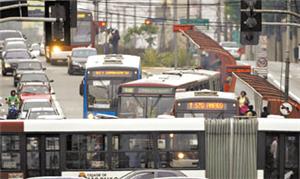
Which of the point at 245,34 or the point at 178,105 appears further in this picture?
the point at 178,105

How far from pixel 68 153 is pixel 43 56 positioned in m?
59.1

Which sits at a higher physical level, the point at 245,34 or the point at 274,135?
the point at 245,34

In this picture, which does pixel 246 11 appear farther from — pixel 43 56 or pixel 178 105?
pixel 43 56

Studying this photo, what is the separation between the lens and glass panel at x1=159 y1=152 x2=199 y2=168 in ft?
87.4

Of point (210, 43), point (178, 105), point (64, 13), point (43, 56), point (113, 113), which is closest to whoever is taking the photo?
point (64, 13)

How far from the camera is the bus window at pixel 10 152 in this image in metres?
26.4

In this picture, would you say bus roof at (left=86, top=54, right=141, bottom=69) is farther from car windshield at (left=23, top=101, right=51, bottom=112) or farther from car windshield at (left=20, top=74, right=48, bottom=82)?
car windshield at (left=20, top=74, right=48, bottom=82)

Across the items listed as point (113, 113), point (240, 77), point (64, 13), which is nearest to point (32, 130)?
point (64, 13)

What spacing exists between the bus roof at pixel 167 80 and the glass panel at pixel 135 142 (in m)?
9.54

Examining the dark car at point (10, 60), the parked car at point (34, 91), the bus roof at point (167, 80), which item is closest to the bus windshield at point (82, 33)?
the dark car at point (10, 60)

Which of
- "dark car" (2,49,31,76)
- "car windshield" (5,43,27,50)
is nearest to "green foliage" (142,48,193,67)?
"car windshield" (5,43,27,50)

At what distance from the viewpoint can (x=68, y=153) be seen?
2661 centimetres

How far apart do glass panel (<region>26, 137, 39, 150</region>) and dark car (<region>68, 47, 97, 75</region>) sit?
124 feet

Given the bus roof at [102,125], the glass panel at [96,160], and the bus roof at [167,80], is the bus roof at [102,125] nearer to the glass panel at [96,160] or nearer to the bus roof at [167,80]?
the glass panel at [96,160]
